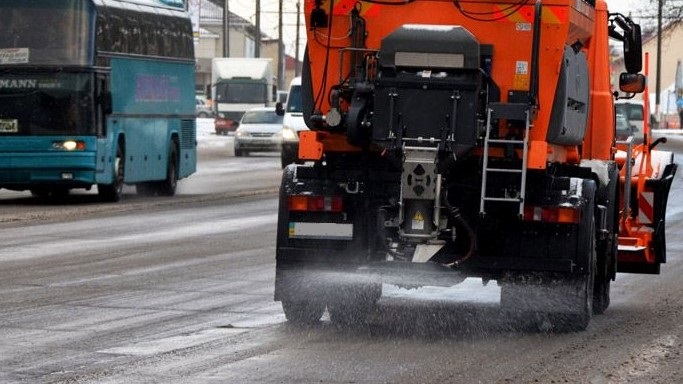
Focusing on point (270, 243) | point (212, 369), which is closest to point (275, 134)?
point (270, 243)

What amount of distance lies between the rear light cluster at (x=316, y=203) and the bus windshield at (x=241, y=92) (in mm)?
63579

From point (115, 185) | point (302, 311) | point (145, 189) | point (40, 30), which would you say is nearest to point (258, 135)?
point (145, 189)

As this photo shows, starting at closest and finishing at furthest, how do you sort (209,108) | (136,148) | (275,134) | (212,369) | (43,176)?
1. (212,369)
2. (43,176)
3. (136,148)
4. (275,134)
5. (209,108)

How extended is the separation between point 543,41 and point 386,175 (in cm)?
134

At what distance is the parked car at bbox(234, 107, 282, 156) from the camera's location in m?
52.0

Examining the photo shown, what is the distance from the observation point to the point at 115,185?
2781cm

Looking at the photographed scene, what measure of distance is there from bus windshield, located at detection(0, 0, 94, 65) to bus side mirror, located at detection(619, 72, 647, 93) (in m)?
13.2

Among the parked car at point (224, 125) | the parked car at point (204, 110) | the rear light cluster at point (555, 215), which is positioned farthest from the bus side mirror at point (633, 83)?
the parked car at point (204, 110)

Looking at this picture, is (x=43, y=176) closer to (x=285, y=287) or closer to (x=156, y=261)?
(x=156, y=261)

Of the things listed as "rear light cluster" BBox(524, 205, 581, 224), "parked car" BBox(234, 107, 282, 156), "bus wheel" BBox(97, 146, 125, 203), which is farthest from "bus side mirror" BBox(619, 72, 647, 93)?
"parked car" BBox(234, 107, 282, 156)

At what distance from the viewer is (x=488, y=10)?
11.9 metres

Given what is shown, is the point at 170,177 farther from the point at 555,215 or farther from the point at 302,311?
the point at 555,215

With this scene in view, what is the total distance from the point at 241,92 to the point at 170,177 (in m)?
46.0

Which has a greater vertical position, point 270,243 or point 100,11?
point 100,11
